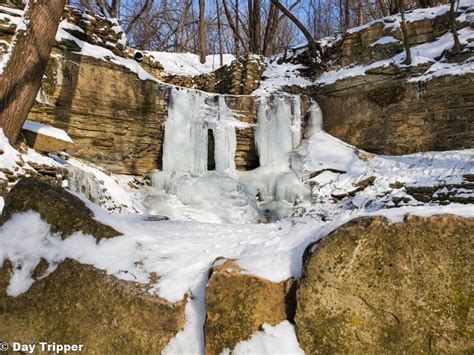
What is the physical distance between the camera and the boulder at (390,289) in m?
1.86

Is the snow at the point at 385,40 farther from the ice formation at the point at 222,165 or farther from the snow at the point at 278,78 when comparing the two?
the ice formation at the point at 222,165

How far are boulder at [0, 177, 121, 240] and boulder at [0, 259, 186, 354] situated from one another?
378 millimetres

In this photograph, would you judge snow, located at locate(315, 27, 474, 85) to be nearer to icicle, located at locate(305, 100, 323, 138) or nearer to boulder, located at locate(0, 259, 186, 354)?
icicle, located at locate(305, 100, 323, 138)

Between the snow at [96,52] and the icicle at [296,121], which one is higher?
the snow at [96,52]

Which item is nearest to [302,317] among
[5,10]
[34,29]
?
[34,29]

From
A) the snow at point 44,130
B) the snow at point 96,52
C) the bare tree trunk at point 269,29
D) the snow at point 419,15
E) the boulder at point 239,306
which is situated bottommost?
the boulder at point 239,306

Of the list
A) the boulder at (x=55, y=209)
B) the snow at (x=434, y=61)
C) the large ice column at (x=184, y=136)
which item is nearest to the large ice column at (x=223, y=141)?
the large ice column at (x=184, y=136)

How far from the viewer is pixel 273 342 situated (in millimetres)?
2057

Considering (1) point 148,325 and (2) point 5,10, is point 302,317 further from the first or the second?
(2) point 5,10

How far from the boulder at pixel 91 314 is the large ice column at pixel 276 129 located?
775 centimetres

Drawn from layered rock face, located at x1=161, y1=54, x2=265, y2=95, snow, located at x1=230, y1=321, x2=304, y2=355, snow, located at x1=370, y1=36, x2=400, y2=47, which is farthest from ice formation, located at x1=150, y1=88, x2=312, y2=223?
snow, located at x1=230, y1=321, x2=304, y2=355

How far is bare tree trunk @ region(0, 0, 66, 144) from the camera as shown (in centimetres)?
499

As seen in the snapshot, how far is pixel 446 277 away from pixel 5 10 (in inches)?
348

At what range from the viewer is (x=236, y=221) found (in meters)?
7.76
